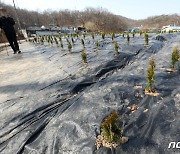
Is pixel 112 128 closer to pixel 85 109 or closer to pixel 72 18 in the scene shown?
pixel 85 109

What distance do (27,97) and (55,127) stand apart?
1.73 metres

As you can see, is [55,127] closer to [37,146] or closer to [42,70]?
[37,146]

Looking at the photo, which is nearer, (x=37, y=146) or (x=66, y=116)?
(x=37, y=146)

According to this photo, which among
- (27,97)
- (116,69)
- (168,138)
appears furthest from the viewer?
(116,69)

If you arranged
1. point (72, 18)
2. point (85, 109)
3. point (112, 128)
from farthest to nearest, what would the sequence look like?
point (72, 18)
point (85, 109)
point (112, 128)

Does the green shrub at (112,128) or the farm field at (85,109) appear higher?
the green shrub at (112,128)

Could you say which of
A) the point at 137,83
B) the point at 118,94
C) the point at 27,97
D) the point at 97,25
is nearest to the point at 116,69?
the point at 137,83

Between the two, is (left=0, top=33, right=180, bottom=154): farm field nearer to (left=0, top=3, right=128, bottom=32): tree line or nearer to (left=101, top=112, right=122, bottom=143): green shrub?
(left=101, top=112, right=122, bottom=143): green shrub

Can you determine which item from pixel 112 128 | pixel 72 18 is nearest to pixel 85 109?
pixel 112 128

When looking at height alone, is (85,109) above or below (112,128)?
below

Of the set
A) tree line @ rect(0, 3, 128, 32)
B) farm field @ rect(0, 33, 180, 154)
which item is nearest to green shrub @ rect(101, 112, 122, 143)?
farm field @ rect(0, 33, 180, 154)

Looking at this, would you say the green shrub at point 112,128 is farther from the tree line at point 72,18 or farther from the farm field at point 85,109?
the tree line at point 72,18

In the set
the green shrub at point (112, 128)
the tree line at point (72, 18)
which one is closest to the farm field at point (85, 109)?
the green shrub at point (112, 128)

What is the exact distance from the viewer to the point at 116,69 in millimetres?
6312
